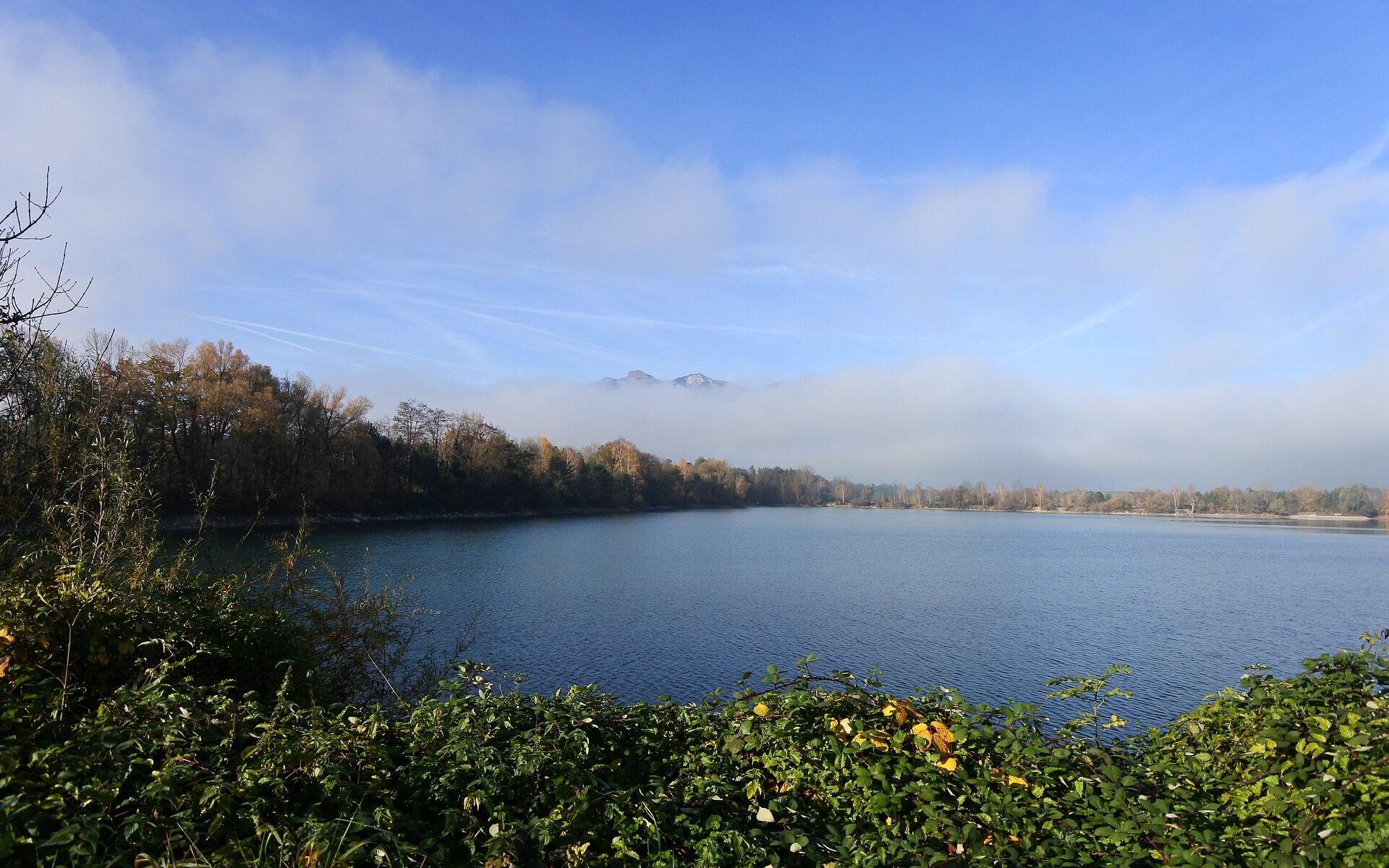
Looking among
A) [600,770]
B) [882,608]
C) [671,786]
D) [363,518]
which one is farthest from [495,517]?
[671,786]

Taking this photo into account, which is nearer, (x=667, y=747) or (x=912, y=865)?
(x=912, y=865)

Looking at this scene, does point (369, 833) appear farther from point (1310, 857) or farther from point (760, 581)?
point (760, 581)

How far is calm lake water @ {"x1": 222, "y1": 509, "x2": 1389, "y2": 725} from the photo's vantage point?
19.3 meters

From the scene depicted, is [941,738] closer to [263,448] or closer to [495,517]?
[263,448]

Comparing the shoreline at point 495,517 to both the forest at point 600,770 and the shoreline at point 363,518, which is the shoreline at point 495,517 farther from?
the forest at point 600,770

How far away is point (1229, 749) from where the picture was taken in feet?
15.1

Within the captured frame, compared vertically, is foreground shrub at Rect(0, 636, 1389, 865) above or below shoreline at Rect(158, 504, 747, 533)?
above

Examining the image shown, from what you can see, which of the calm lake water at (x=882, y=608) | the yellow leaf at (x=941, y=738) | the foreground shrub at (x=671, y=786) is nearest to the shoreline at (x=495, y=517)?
the calm lake water at (x=882, y=608)

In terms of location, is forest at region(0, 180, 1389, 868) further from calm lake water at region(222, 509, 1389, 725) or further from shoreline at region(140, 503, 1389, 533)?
calm lake water at region(222, 509, 1389, 725)

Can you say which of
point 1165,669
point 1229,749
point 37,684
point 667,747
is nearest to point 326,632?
point 37,684

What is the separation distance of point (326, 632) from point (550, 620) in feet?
48.1

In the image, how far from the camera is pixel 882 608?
1139 inches

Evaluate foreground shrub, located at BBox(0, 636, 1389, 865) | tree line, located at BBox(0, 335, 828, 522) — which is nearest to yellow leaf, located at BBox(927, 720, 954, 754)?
foreground shrub, located at BBox(0, 636, 1389, 865)

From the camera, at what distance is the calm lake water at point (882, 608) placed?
19.3 metres
